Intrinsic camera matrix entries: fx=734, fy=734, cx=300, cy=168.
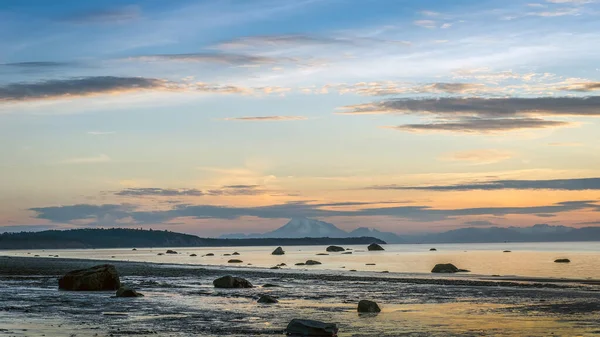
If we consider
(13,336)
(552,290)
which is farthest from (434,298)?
(13,336)

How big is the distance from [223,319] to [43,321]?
885 cm

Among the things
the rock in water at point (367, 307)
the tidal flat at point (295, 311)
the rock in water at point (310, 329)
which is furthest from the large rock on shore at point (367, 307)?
the rock in water at point (310, 329)

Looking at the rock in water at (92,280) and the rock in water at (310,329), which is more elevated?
the rock in water at (92,280)

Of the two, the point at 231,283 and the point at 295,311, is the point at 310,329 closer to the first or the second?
the point at 295,311

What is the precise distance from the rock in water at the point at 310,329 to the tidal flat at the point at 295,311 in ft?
2.86

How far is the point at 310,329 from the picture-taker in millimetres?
31453

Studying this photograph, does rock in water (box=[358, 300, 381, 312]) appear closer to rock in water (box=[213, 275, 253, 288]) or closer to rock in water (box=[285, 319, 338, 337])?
rock in water (box=[285, 319, 338, 337])

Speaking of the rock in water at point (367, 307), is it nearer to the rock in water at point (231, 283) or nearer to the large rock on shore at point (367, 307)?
the large rock on shore at point (367, 307)

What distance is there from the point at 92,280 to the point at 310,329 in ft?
98.5

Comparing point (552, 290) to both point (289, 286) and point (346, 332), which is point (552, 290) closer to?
point (289, 286)

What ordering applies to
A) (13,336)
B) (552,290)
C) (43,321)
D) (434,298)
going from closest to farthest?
(13,336) < (43,321) < (434,298) < (552,290)

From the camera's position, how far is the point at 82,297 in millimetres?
50156

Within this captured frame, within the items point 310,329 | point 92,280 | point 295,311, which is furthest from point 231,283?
point 310,329

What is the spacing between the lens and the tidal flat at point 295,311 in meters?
33.5
